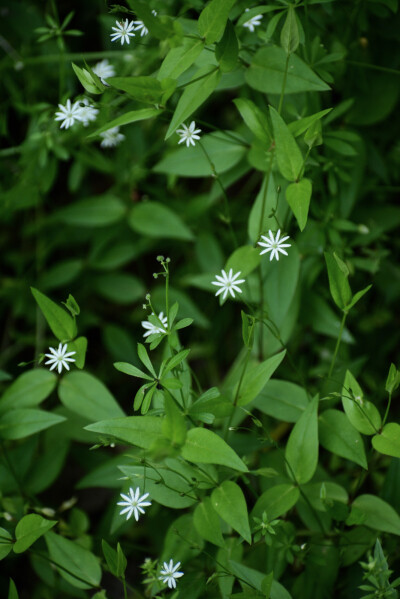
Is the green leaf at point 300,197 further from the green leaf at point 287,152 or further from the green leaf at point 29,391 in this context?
the green leaf at point 29,391

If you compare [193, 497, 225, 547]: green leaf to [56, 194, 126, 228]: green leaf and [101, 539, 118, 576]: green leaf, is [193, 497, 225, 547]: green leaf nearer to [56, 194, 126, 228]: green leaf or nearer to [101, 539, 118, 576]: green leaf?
[101, 539, 118, 576]: green leaf

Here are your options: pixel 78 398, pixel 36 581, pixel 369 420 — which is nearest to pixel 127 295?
pixel 78 398

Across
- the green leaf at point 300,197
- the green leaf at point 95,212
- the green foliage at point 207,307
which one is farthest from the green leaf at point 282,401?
the green leaf at point 95,212

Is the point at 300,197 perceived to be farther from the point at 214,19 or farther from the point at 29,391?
the point at 29,391

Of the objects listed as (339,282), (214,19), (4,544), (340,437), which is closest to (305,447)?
(340,437)

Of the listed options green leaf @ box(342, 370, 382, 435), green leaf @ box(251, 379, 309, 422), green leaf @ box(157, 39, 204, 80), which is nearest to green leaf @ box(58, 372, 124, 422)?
green leaf @ box(251, 379, 309, 422)

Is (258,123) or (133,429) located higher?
(258,123)

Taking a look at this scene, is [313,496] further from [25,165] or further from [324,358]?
[25,165]
